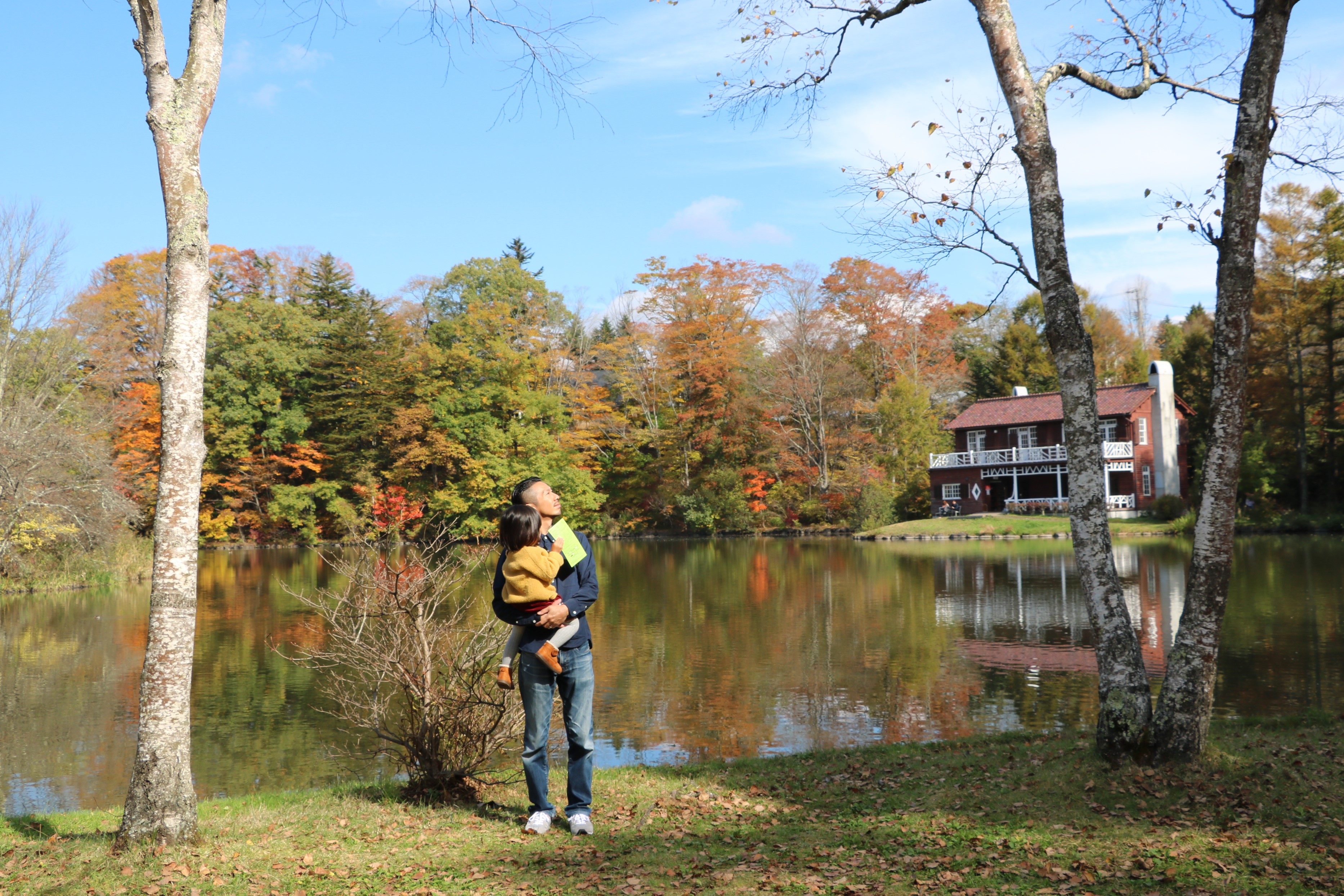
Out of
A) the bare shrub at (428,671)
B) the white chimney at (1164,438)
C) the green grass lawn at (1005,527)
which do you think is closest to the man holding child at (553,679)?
the bare shrub at (428,671)

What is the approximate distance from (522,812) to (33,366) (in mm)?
25171

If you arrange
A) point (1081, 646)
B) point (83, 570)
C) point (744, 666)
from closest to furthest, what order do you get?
point (744, 666), point (1081, 646), point (83, 570)

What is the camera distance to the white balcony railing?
4134 cm

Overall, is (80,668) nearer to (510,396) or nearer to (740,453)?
(510,396)

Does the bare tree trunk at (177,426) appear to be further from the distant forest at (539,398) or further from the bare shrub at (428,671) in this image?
the distant forest at (539,398)

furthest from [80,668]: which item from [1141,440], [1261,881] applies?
[1141,440]

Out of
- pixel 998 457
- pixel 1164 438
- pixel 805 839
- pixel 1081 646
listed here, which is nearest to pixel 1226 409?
pixel 805 839

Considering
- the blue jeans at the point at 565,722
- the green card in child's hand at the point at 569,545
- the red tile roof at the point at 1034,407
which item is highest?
the red tile roof at the point at 1034,407

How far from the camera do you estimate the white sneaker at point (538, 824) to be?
15.1 ft

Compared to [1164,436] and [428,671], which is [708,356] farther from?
[428,671]

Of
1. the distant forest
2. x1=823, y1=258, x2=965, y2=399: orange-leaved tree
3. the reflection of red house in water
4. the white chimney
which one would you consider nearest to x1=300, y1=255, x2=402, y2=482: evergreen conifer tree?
the distant forest

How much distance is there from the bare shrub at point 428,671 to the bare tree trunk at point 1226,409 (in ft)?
13.1

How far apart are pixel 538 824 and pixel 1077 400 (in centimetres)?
407

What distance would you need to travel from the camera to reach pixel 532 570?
4492mm
